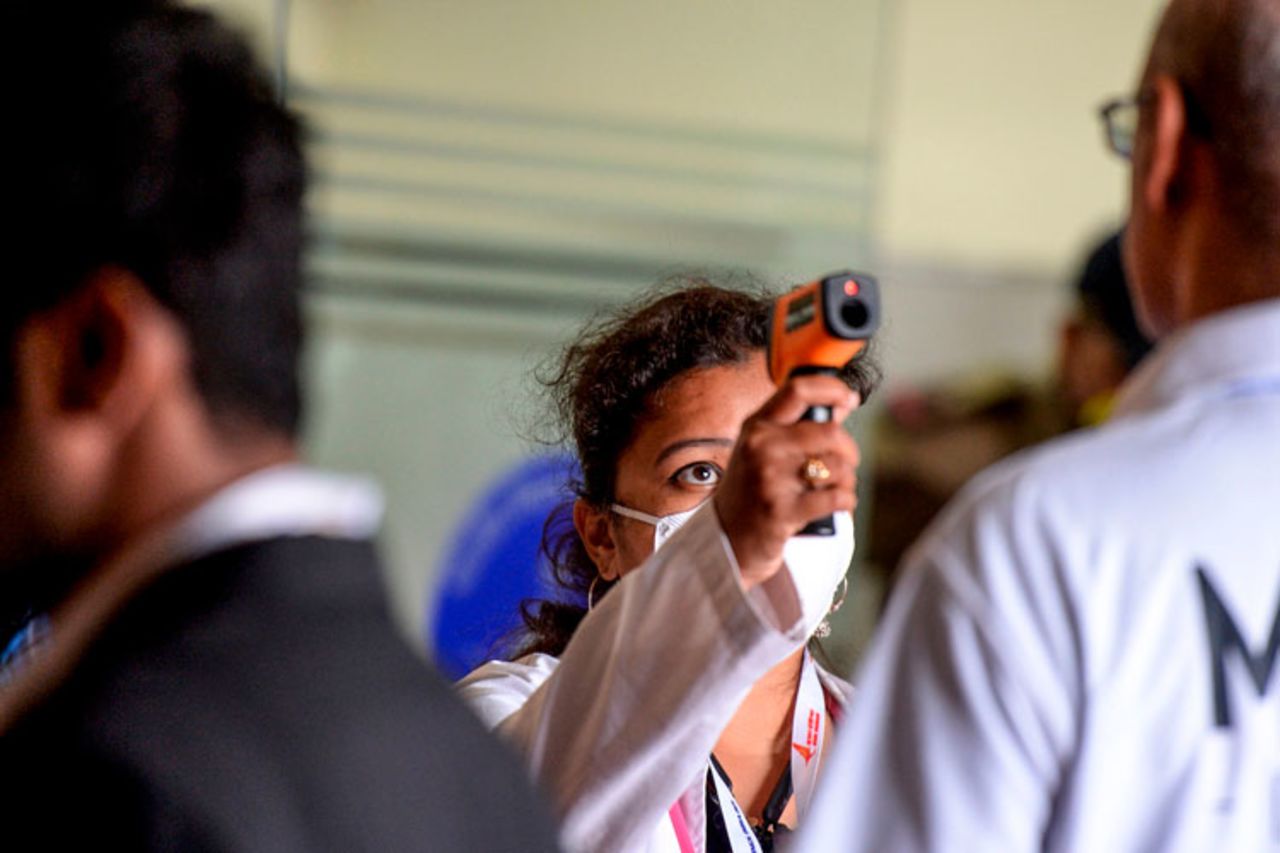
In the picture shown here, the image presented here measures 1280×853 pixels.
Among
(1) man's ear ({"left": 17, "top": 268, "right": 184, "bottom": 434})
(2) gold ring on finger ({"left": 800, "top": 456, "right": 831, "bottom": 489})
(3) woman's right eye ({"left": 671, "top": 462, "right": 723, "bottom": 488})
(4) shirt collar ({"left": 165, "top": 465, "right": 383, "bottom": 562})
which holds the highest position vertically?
(1) man's ear ({"left": 17, "top": 268, "right": 184, "bottom": 434})

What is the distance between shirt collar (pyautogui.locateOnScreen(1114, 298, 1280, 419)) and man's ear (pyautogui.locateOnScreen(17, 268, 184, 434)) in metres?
0.71

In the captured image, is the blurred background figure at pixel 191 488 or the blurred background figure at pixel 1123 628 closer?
the blurred background figure at pixel 191 488

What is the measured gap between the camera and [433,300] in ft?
14.6

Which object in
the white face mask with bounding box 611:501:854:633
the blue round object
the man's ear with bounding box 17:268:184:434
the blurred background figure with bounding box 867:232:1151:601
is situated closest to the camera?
the man's ear with bounding box 17:268:184:434

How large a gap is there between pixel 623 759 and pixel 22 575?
0.54 metres

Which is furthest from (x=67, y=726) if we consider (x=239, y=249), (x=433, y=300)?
(x=433, y=300)

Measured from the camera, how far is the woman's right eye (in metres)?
1.67

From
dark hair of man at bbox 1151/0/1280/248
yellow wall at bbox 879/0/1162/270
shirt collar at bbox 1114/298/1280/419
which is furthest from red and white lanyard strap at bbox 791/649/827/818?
yellow wall at bbox 879/0/1162/270

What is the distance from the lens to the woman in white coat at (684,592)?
4.28 feet

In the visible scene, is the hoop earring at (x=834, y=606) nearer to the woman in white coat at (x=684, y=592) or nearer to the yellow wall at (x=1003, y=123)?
the woman in white coat at (x=684, y=592)

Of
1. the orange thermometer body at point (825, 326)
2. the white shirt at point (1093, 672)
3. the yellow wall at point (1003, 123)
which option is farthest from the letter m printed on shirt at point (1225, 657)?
the yellow wall at point (1003, 123)

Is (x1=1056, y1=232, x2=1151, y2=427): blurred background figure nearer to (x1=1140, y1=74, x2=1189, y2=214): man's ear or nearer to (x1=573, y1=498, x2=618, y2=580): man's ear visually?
(x1=573, y1=498, x2=618, y2=580): man's ear

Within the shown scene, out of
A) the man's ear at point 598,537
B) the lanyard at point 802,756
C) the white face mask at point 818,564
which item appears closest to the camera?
the white face mask at point 818,564

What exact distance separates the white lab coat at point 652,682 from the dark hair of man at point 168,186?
0.44m
